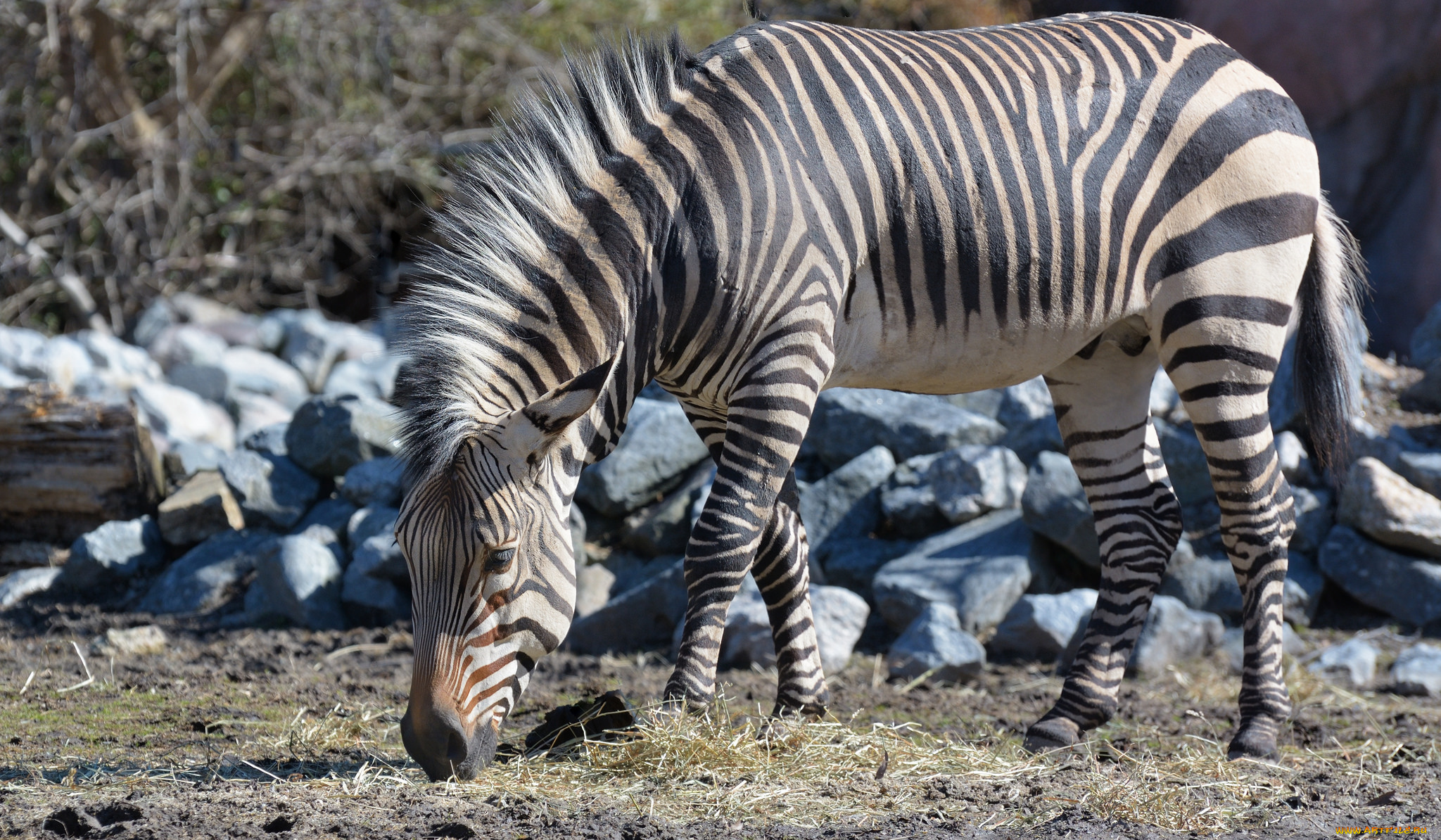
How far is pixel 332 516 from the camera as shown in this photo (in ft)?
21.2

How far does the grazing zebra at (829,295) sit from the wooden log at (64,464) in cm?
→ 373

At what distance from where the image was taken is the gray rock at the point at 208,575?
19.8 feet

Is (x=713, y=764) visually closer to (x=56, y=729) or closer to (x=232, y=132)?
(x=56, y=729)

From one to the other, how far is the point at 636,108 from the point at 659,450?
3045 mm

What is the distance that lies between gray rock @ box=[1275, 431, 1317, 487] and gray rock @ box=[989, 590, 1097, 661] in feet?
4.96

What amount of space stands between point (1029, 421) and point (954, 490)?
2.68 ft

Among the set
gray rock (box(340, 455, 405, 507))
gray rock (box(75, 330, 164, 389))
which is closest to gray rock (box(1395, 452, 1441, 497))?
gray rock (box(340, 455, 405, 507))

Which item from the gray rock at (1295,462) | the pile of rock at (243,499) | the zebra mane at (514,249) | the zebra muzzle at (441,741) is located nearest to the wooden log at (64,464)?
the pile of rock at (243,499)

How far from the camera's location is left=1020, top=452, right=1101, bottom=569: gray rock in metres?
5.75

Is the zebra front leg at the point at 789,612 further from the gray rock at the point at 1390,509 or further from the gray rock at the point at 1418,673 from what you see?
the gray rock at the point at 1390,509

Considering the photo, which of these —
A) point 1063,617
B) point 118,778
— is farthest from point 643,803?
point 1063,617

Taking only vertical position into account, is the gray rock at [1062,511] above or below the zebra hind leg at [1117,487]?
below

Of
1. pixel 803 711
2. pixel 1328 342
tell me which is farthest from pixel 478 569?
pixel 1328 342

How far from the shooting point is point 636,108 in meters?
3.60
